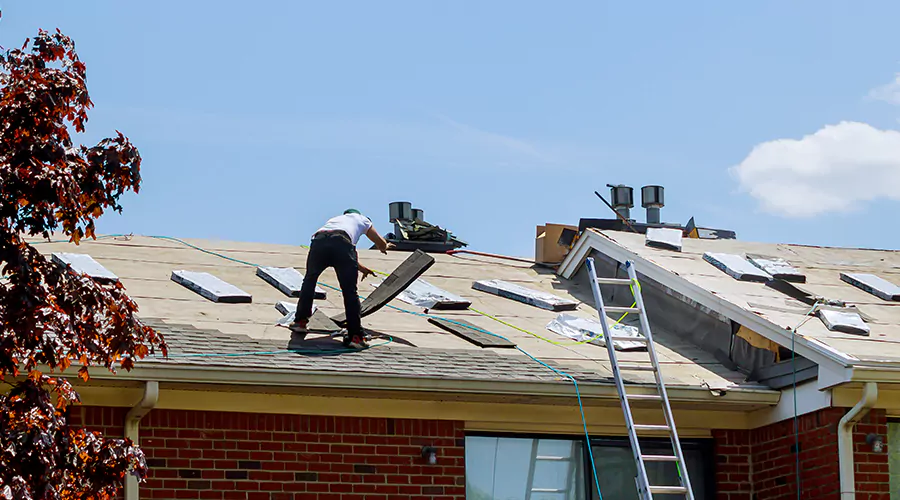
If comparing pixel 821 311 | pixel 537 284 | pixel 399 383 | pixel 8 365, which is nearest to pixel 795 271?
pixel 821 311

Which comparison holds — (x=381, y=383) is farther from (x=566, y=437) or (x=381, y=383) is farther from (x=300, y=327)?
(x=566, y=437)

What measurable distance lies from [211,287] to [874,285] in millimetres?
6076

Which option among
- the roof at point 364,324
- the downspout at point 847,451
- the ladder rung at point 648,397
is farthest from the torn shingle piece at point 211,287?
the downspout at point 847,451

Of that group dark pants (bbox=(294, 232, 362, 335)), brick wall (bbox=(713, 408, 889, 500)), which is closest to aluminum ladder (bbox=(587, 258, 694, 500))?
brick wall (bbox=(713, 408, 889, 500))

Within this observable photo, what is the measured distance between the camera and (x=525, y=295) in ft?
39.5

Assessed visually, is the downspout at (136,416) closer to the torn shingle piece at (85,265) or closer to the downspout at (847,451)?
the torn shingle piece at (85,265)

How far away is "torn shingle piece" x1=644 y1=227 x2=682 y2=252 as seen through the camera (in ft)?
40.8

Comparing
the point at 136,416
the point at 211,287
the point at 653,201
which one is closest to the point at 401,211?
the point at 653,201

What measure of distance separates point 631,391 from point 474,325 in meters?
1.87

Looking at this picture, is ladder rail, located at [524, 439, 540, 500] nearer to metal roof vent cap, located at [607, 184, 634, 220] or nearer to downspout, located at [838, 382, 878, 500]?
downspout, located at [838, 382, 878, 500]

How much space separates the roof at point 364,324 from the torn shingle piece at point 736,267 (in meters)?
0.99

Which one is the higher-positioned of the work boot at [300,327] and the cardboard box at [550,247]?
the cardboard box at [550,247]

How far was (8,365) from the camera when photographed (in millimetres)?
5535

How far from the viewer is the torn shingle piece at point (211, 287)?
1063cm
